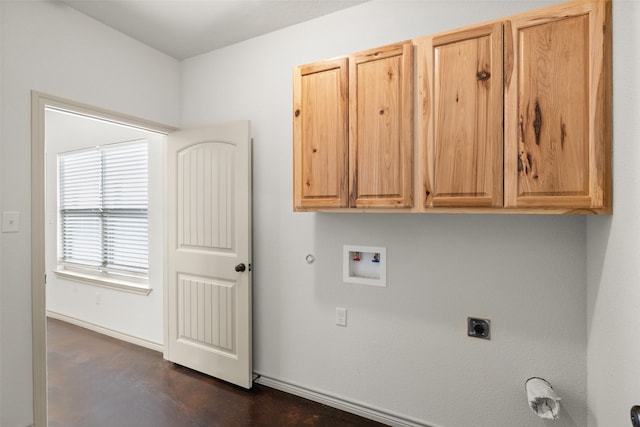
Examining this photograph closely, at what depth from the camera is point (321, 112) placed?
1.84m

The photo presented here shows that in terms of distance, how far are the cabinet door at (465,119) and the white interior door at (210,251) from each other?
1419 millimetres

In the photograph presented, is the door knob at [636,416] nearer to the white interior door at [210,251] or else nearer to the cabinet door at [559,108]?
the cabinet door at [559,108]

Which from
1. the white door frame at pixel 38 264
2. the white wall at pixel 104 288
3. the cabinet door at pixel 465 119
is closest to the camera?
the cabinet door at pixel 465 119

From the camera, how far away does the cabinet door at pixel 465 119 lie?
1398mm

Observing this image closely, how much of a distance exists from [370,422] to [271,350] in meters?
0.88

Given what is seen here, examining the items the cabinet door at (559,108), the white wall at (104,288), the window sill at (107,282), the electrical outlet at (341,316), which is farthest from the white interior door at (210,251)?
the cabinet door at (559,108)

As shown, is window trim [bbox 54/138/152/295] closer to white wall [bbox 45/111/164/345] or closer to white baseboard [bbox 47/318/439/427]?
white wall [bbox 45/111/164/345]

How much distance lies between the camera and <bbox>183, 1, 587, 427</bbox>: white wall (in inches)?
63.7

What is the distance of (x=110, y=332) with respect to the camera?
136 inches

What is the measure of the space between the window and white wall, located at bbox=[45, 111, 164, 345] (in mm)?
119

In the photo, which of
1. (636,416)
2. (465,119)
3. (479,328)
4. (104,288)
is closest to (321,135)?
(465,119)

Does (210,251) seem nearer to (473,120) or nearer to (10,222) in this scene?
(10,222)

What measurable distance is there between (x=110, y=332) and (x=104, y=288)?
50 centimetres

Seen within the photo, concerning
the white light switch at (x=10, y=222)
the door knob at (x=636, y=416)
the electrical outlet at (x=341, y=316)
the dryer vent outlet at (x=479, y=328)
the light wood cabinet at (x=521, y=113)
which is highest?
the light wood cabinet at (x=521, y=113)
